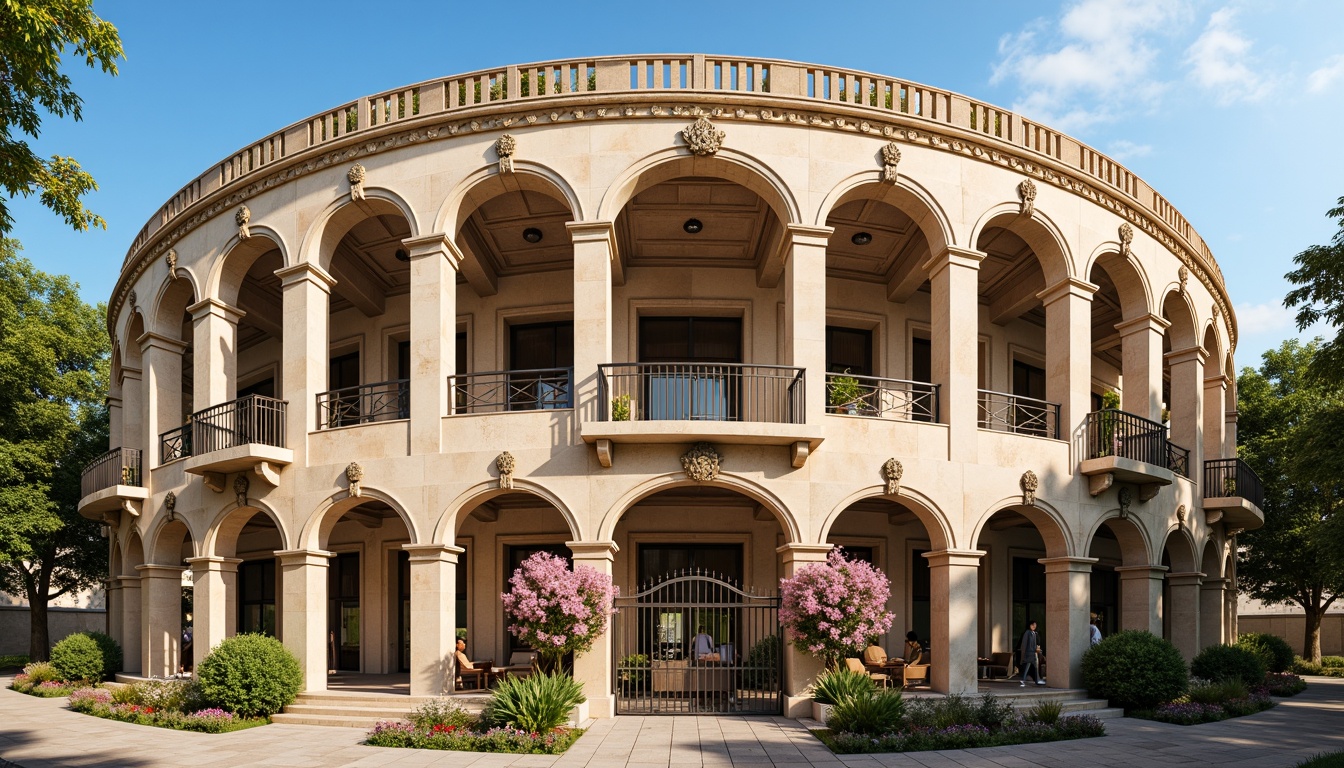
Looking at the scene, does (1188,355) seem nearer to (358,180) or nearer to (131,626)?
(358,180)

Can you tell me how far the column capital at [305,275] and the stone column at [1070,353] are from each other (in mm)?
14816

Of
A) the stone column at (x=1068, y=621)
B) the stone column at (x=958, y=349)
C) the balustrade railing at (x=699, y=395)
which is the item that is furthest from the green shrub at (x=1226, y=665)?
the balustrade railing at (x=699, y=395)

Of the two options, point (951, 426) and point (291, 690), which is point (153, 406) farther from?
point (951, 426)

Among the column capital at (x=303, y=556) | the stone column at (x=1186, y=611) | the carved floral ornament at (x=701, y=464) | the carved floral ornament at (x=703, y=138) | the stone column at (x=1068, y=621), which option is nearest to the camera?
the carved floral ornament at (x=701, y=464)

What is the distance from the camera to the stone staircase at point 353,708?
1517 centimetres

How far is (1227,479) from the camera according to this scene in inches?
941

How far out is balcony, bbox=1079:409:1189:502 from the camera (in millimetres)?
17875

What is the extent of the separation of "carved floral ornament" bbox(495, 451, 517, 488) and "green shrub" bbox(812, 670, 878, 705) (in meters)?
6.26

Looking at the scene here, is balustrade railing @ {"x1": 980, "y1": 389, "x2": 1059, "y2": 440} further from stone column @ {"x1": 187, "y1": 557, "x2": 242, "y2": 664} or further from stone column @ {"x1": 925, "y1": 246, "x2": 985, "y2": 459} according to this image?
stone column @ {"x1": 187, "y1": 557, "x2": 242, "y2": 664}

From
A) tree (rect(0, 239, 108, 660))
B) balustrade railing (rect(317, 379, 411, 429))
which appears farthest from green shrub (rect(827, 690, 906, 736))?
tree (rect(0, 239, 108, 660))

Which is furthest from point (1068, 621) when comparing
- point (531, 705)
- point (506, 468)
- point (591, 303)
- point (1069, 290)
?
point (506, 468)

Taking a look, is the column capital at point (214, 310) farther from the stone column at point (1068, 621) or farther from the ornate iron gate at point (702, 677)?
the stone column at point (1068, 621)

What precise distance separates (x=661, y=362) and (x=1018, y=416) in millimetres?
11067

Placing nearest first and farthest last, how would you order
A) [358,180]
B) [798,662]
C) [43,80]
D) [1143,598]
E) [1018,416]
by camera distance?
[43,80] → [798,662] → [358,180] → [1143,598] → [1018,416]
